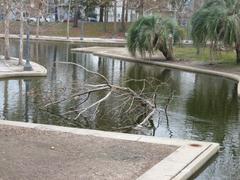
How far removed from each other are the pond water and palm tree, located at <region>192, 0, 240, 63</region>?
3.34 m

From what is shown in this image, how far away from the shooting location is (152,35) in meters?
34.3

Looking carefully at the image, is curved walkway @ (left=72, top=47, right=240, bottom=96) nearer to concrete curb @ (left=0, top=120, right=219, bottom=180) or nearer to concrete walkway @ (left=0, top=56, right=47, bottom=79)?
concrete walkway @ (left=0, top=56, right=47, bottom=79)

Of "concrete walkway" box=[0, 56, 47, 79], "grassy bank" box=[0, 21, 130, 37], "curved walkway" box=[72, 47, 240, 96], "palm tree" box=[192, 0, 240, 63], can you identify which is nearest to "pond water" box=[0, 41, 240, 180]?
"concrete walkway" box=[0, 56, 47, 79]

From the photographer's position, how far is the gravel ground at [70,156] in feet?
30.0

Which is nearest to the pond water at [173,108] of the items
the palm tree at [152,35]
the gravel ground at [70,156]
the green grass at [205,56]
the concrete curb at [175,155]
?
the concrete curb at [175,155]

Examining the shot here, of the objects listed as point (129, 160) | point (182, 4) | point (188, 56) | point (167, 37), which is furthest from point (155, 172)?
point (182, 4)

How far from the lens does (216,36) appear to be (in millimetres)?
30734

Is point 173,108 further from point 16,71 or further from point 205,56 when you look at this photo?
point 205,56

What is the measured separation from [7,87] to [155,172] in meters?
13.1

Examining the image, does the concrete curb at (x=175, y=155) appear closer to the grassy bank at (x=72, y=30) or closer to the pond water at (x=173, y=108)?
the pond water at (x=173, y=108)

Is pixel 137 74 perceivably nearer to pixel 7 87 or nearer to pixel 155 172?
pixel 7 87

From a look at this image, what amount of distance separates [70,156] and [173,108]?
7824 millimetres

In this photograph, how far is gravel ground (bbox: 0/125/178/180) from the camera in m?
9.13

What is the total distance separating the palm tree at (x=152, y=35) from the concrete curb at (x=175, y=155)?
2177 centimetres
